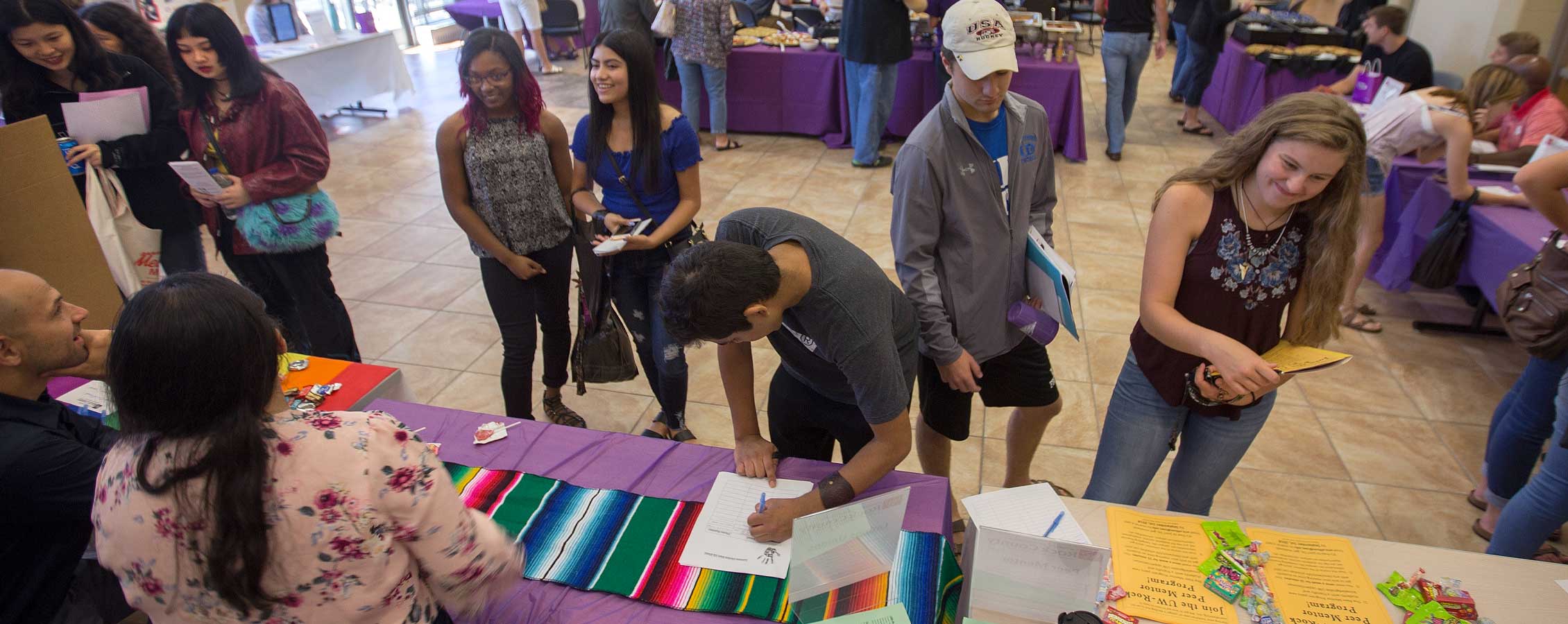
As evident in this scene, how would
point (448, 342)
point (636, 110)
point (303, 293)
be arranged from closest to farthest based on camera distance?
point (636, 110)
point (303, 293)
point (448, 342)

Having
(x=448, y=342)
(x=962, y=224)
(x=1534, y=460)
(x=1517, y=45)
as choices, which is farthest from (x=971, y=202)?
(x=1517, y=45)

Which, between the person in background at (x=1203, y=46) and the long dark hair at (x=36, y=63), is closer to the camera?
the long dark hair at (x=36, y=63)

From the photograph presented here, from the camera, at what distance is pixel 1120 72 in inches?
209

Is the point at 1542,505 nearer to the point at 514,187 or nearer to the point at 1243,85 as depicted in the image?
the point at 514,187

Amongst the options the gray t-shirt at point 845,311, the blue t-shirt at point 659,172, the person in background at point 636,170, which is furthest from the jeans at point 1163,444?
the blue t-shirt at point 659,172

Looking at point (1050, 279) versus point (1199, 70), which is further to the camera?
point (1199, 70)

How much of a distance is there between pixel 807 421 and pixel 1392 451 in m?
2.23

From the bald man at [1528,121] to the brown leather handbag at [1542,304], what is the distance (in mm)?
1754

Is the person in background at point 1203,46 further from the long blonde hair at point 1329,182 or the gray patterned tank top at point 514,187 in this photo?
the gray patterned tank top at point 514,187

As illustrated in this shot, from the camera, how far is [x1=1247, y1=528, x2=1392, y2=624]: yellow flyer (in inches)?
51.4

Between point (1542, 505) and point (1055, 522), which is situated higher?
point (1055, 522)

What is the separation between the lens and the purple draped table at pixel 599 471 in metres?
1.33

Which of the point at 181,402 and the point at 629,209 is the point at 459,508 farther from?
the point at 629,209

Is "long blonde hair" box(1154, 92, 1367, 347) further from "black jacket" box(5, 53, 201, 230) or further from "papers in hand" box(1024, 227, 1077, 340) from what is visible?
"black jacket" box(5, 53, 201, 230)
